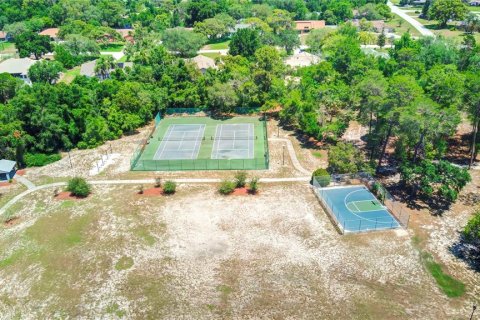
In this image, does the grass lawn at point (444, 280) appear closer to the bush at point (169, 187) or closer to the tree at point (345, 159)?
the tree at point (345, 159)

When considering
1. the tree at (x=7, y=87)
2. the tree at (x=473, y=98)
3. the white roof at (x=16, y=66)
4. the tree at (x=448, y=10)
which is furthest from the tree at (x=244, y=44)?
the tree at (x=448, y=10)

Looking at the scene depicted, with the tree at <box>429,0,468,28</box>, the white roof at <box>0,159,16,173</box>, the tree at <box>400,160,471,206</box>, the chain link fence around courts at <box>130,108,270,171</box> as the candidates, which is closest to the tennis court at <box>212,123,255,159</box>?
the chain link fence around courts at <box>130,108,270,171</box>

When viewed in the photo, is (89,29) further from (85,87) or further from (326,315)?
(326,315)

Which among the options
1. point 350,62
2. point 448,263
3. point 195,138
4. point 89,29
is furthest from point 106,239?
point 89,29

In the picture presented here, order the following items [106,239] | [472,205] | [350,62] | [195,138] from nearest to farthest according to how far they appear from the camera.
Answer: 1. [106,239]
2. [472,205]
3. [195,138]
4. [350,62]

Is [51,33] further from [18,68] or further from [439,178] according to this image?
[439,178]

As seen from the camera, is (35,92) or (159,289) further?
(35,92)

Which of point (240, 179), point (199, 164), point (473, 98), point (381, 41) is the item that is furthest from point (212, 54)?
point (473, 98)
